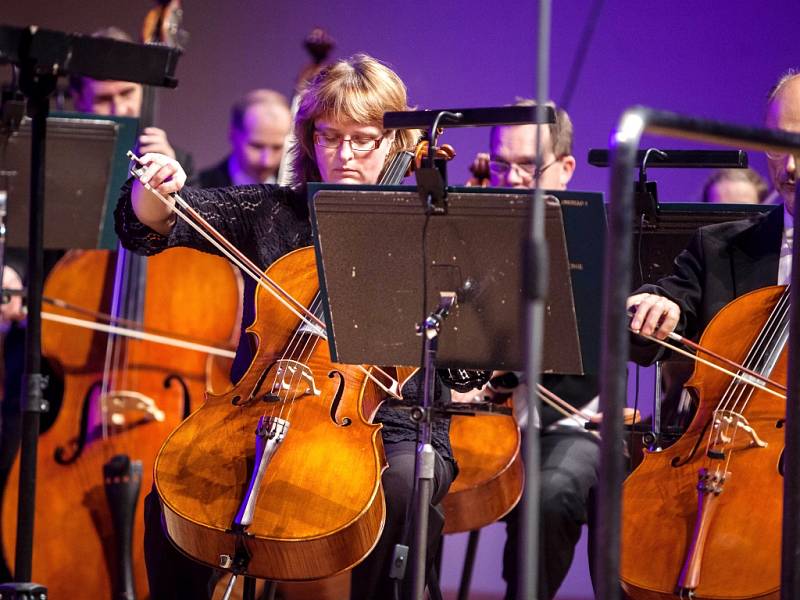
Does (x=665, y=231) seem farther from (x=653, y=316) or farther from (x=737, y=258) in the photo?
(x=653, y=316)

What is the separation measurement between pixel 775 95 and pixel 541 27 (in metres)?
1.25

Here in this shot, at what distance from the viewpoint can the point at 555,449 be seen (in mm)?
2879

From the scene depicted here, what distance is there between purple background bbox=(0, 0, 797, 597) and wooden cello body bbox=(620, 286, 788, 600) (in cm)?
161

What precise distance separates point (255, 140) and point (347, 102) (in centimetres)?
168

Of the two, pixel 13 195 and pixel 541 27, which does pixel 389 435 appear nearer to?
pixel 541 27

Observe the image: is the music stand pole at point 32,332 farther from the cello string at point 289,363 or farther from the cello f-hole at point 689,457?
the cello f-hole at point 689,457

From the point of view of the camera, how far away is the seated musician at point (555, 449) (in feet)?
8.86

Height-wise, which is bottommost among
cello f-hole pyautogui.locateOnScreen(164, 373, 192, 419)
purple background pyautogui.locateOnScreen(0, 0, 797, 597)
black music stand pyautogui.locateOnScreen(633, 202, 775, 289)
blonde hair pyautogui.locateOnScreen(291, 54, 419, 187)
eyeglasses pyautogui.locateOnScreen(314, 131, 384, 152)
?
cello f-hole pyautogui.locateOnScreen(164, 373, 192, 419)

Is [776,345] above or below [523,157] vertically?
below

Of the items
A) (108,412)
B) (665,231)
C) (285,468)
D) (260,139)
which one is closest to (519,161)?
(665,231)

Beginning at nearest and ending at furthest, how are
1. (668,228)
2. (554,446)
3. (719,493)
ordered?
(719,493) < (668,228) < (554,446)

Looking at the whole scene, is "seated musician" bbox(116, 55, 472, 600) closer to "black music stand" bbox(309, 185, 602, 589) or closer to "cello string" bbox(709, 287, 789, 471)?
"black music stand" bbox(309, 185, 602, 589)

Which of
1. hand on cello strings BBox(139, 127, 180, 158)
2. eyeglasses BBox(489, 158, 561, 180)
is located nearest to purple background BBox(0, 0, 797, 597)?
eyeglasses BBox(489, 158, 561, 180)

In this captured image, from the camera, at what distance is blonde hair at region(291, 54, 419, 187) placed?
2211 mm
